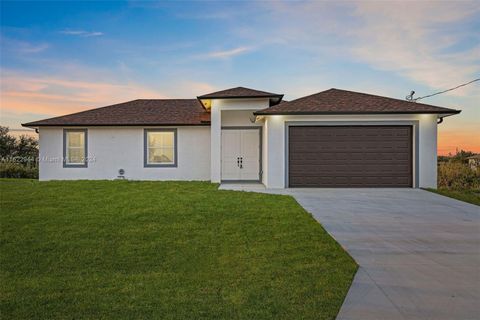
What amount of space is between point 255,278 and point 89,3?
480 inches

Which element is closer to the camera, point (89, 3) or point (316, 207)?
point (316, 207)

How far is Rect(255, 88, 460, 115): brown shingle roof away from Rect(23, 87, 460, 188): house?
0.13 feet

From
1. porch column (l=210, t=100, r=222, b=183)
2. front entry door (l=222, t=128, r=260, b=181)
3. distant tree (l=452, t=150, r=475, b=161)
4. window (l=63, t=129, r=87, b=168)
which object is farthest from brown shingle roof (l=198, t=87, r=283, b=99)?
distant tree (l=452, t=150, r=475, b=161)

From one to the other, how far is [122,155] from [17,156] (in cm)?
1449

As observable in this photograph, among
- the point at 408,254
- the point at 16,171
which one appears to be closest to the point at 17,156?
the point at 16,171

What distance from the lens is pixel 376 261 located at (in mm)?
4234

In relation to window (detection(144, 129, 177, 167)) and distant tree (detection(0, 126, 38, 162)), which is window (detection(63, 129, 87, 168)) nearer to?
window (detection(144, 129, 177, 167))

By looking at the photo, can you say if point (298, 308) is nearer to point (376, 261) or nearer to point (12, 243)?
point (376, 261)

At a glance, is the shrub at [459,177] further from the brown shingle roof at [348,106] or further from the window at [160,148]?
the window at [160,148]

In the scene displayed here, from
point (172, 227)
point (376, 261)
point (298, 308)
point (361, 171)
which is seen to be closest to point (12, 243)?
point (172, 227)

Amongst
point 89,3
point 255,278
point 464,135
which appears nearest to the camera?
point 255,278

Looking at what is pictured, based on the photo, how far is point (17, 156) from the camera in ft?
78.1

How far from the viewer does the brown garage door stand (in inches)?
473

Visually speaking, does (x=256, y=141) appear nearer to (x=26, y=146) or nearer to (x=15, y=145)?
(x=26, y=146)
